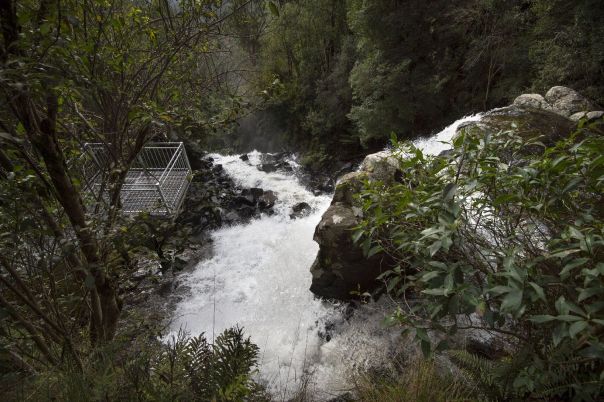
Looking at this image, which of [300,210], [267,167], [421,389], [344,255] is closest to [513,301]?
[421,389]

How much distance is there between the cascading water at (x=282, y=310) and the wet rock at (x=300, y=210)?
16cm

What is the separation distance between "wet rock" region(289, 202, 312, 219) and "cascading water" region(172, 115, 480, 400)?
155 millimetres

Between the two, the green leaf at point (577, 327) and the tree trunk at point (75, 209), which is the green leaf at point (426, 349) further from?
the tree trunk at point (75, 209)

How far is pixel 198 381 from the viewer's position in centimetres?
210

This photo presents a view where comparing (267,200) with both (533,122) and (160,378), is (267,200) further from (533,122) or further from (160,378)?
(160,378)

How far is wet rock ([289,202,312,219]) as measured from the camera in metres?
9.02

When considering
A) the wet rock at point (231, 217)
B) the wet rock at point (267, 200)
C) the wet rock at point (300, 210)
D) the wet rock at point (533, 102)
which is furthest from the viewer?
the wet rock at point (267, 200)

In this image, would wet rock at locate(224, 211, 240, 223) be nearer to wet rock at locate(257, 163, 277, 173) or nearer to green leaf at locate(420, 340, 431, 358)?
wet rock at locate(257, 163, 277, 173)

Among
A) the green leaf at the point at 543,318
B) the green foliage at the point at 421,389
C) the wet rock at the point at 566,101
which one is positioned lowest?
the green foliage at the point at 421,389

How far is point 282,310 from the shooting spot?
5699mm

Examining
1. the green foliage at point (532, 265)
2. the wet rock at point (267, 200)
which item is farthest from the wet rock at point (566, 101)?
the wet rock at point (267, 200)

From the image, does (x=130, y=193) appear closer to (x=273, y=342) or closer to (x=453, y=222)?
(x=273, y=342)

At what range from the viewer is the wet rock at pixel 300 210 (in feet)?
29.6

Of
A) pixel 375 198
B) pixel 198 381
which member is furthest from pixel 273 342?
pixel 375 198
